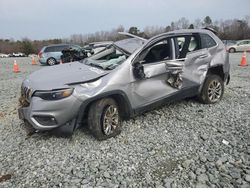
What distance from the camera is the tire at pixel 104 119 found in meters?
3.25

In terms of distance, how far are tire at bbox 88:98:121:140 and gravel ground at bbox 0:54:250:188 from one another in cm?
15

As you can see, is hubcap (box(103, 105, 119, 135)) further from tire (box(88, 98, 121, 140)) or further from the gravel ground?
the gravel ground

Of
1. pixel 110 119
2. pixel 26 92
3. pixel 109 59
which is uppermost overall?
pixel 109 59

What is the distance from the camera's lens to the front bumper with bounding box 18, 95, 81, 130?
9.97ft

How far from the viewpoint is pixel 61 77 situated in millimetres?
3375

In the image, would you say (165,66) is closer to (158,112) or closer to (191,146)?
(158,112)

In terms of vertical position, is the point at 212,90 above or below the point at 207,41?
below

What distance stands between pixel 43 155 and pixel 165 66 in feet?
8.08

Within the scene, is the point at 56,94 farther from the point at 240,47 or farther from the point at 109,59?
the point at 240,47

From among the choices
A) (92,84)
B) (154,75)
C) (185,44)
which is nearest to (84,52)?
(185,44)

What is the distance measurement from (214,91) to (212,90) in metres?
0.08

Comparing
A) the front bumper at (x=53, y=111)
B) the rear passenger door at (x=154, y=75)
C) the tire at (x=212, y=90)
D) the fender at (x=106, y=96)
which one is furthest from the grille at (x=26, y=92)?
the tire at (x=212, y=90)

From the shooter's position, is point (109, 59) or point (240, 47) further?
point (240, 47)

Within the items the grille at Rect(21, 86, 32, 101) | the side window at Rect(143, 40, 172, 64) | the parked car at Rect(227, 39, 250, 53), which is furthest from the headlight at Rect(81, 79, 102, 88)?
the parked car at Rect(227, 39, 250, 53)
